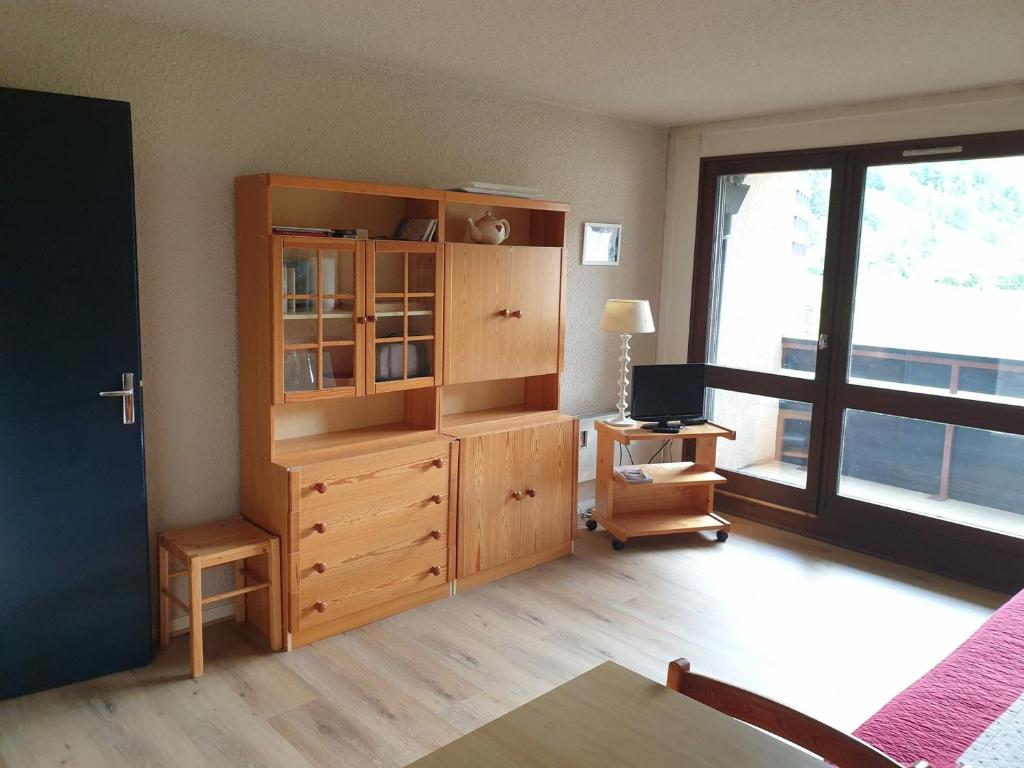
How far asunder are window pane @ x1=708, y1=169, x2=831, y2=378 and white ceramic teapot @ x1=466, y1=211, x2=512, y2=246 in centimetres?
174

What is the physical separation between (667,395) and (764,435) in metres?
0.79

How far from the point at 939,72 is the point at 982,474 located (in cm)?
192

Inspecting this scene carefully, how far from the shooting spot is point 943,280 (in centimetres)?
410

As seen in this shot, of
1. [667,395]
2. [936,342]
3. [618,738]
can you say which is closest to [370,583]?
[667,395]

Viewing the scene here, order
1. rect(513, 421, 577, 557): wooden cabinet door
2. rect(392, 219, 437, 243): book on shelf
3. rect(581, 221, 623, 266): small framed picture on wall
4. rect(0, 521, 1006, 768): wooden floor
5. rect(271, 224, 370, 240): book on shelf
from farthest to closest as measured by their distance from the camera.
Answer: rect(581, 221, 623, 266): small framed picture on wall → rect(513, 421, 577, 557): wooden cabinet door → rect(392, 219, 437, 243): book on shelf → rect(271, 224, 370, 240): book on shelf → rect(0, 521, 1006, 768): wooden floor

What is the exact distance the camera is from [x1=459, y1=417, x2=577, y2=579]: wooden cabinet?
3.70 metres

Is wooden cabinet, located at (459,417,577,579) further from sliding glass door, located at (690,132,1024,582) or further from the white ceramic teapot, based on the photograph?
sliding glass door, located at (690,132,1024,582)

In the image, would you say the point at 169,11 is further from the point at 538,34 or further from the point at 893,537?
the point at 893,537

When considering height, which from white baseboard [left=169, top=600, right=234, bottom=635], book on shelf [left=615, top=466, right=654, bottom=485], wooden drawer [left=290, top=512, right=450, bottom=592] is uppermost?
book on shelf [left=615, top=466, right=654, bottom=485]

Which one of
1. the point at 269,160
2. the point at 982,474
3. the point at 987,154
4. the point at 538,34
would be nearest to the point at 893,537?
the point at 982,474

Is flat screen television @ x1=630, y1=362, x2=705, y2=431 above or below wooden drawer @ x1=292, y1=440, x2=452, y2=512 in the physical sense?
above

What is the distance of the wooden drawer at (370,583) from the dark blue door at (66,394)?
635 mm

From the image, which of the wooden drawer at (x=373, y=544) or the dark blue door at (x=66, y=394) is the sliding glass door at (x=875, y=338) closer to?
the wooden drawer at (x=373, y=544)

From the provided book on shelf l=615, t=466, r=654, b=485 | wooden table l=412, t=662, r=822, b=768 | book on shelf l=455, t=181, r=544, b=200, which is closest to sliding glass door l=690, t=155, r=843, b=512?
book on shelf l=615, t=466, r=654, b=485
